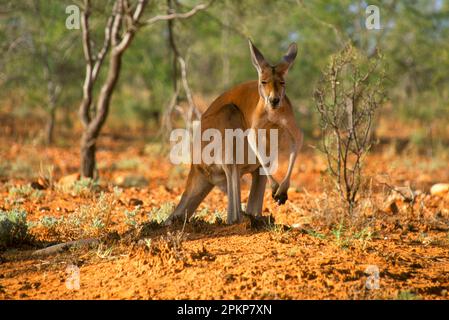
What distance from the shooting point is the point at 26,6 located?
11.3 m

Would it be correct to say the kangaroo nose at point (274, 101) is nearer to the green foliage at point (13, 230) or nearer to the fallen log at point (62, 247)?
the fallen log at point (62, 247)

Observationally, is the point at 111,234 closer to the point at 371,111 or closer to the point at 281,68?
the point at 281,68

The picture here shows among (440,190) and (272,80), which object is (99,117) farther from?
(440,190)

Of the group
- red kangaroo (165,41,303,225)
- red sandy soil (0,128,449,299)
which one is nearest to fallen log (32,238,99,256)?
red sandy soil (0,128,449,299)

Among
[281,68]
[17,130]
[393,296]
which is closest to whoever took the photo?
[393,296]

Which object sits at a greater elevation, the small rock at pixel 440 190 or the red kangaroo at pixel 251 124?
the red kangaroo at pixel 251 124

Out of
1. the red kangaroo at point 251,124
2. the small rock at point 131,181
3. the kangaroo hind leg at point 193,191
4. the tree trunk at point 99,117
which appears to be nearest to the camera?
the red kangaroo at point 251,124

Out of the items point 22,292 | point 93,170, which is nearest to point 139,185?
point 93,170

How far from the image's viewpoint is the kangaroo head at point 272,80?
5617mm

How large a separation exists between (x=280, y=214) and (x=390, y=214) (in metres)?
1.29

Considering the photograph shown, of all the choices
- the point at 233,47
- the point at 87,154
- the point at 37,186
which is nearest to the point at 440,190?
the point at 87,154

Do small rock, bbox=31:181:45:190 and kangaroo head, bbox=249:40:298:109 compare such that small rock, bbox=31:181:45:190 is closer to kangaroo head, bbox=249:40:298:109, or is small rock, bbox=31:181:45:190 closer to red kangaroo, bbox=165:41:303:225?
red kangaroo, bbox=165:41:303:225

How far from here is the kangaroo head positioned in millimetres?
5617

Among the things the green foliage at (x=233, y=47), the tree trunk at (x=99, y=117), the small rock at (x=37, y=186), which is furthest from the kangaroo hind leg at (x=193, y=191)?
the green foliage at (x=233, y=47)
